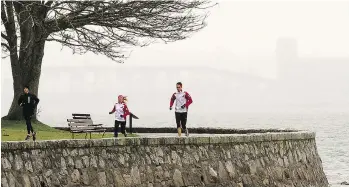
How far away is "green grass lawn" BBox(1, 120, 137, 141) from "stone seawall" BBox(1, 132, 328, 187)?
5421mm

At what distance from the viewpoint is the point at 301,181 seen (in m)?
26.2

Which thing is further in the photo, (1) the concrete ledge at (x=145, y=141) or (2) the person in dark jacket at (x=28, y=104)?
(2) the person in dark jacket at (x=28, y=104)

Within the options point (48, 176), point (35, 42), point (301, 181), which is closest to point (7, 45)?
point (35, 42)

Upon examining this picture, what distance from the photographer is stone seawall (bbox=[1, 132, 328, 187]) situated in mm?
19016

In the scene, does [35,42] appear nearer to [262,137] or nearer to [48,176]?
[262,137]

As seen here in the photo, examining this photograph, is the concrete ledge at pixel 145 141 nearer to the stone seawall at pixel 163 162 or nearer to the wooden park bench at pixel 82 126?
the stone seawall at pixel 163 162

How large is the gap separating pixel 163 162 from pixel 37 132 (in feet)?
30.6

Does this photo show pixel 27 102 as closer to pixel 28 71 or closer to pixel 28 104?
pixel 28 104

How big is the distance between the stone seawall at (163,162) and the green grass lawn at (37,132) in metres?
5.42

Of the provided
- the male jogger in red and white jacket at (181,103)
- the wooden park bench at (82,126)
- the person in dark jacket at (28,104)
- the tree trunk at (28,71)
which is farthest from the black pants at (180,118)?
the tree trunk at (28,71)

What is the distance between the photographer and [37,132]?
29.8 meters

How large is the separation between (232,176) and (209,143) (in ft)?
3.70

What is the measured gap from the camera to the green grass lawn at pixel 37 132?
2669cm

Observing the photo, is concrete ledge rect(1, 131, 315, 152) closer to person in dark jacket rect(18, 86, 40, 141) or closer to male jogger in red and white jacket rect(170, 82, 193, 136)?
male jogger in red and white jacket rect(170, 82, 193, 136)
